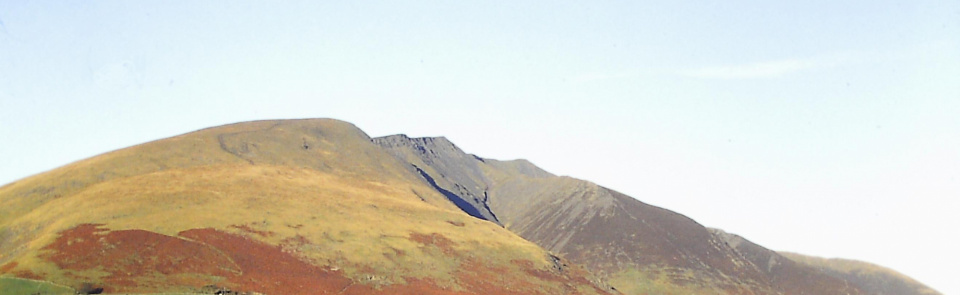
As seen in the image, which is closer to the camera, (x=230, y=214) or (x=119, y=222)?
(x=119, y=222)

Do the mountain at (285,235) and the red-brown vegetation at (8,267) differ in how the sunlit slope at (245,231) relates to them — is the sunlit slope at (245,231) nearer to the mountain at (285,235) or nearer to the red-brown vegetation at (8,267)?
the mountain at (285,235)

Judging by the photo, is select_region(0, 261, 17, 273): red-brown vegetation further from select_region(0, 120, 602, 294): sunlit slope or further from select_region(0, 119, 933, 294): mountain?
select_region(0, 120, 602, 294): sunlit slope

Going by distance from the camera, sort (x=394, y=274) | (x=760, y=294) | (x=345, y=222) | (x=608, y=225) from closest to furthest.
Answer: (x=394, y=274) < (x=345, y=222) < (x=760, y=294) < (x=608, y=225)

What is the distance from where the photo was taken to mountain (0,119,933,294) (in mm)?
76250

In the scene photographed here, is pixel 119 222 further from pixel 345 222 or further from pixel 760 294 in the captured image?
pixel 760 294

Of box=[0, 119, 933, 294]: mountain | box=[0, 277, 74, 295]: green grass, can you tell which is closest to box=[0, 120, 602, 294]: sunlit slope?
box=[0, 119, 933, 294]: mountain

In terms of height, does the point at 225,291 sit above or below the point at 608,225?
below

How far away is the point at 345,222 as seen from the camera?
10481cm

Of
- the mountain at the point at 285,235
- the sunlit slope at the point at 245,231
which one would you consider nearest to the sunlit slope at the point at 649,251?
the mountain at the point at 285,235

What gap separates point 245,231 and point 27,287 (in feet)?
97.5

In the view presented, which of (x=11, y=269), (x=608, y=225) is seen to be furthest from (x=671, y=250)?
(x=11, y=269)

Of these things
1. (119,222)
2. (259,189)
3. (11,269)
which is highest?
(259,189)

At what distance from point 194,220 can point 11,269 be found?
2303 centimetres

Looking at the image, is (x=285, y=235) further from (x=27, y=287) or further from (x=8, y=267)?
(x=27, y=287)
